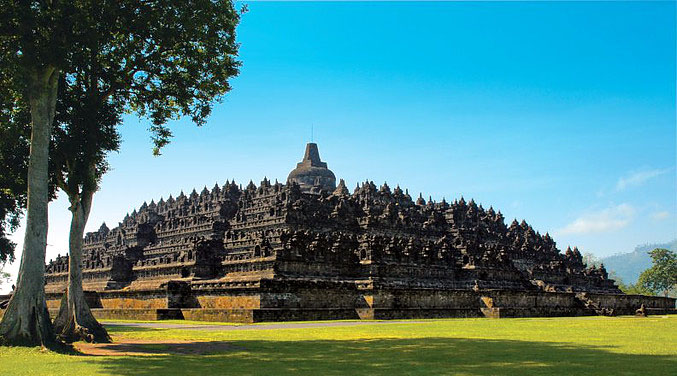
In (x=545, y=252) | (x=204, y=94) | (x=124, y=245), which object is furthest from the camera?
(x=545, y=252)

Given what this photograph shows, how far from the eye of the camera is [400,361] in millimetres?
18016

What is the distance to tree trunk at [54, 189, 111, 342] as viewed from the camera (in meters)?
26.2

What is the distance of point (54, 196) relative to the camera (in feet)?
107

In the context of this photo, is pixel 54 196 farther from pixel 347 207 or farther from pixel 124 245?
pixel 124 245

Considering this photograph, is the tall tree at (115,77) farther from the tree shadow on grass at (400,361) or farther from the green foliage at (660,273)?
the green foliage at (660,273)

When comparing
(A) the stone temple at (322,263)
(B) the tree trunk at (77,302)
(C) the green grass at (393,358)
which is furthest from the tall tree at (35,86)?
(A) the stone temple at (322,263)

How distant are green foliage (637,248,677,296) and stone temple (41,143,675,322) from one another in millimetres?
27136

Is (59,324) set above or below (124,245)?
below

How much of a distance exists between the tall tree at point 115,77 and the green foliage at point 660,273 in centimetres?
11792

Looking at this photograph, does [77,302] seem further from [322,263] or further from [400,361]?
[322,263]

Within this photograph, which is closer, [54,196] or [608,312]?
[54,196]

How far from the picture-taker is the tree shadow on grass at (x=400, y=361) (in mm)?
15945

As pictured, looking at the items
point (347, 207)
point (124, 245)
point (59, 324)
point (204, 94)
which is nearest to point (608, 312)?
point (347, 207)

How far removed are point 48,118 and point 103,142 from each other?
11.6 ft
